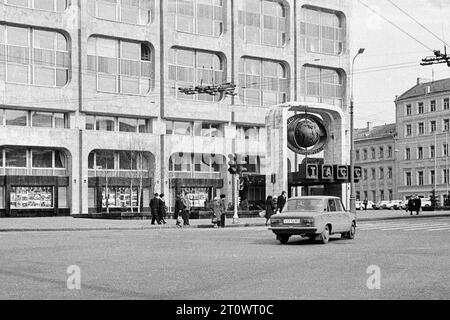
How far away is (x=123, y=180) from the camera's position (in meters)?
60.2

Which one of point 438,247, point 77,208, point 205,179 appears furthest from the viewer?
point 205,179

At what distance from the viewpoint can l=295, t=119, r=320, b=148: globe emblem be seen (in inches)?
2012

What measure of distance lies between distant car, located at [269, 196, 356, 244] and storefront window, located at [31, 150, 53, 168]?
37.8 metres

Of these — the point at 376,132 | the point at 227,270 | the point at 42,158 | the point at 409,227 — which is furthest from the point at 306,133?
the point at 376,132

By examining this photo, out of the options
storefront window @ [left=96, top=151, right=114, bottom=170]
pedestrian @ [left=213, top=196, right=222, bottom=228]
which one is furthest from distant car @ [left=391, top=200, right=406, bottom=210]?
pedestrian @ [left=213, top=196, right=222, bottom=228]

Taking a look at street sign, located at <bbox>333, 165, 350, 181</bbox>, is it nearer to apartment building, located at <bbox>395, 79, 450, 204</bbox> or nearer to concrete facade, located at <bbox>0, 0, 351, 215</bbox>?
concrete facade, located at <bbox>0, 0, 351, 215</bbox>

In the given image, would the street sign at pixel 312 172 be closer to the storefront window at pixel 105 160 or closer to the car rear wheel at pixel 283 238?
the storefront window at pixel 105 160

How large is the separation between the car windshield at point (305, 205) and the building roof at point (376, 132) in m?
86.4

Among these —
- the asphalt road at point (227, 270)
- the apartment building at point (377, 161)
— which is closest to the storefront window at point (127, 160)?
the asphalt road at point (227, 270)

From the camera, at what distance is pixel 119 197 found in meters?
60.8

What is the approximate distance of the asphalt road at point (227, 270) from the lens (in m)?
10.5
